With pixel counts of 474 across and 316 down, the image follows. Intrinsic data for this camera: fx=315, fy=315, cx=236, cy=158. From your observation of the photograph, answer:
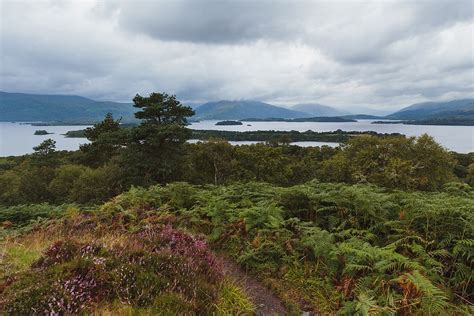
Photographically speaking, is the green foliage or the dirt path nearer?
the dirt path

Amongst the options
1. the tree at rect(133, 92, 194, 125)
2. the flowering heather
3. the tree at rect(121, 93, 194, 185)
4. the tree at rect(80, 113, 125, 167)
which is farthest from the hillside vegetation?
the tree at rect(80, 113, 125, 167)

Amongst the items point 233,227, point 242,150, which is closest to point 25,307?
point 233,227

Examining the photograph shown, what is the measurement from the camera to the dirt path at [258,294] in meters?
4.88

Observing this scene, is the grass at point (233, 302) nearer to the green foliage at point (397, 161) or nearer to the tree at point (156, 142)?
the green foliage at point (397, 161)

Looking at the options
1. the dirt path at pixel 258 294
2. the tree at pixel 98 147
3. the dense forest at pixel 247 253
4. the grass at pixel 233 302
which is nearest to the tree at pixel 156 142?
the tree at pixel 98 147

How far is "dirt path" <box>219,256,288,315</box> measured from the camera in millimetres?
4879

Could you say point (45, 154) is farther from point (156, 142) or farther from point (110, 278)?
point (110, 278)

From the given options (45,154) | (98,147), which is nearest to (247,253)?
(98,147)

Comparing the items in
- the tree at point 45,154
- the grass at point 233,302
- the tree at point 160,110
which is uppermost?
the tree at point 160,110

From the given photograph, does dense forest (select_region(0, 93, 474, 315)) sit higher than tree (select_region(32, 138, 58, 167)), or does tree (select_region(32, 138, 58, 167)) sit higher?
dense forest (select_region(0, 93, 474, 315))

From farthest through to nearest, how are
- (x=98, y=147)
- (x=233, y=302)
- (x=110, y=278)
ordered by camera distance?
(x=98, y=147) < (x=233, y=302) < (x=110, y=278)

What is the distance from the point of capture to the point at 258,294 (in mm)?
5332

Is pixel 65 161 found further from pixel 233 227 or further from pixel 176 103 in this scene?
pixel 233 227

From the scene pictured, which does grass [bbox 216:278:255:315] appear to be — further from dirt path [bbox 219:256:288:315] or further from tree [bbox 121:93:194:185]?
tree [bbox 121:93:194:185]
